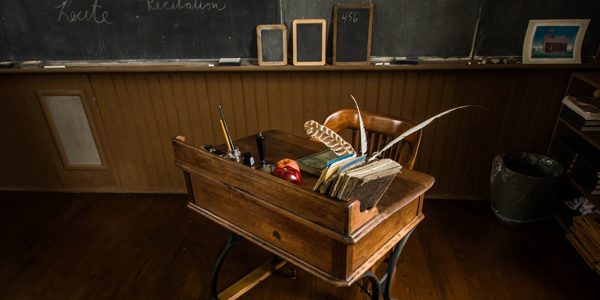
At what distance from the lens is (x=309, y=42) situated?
2.20 m

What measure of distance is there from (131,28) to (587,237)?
285 cm

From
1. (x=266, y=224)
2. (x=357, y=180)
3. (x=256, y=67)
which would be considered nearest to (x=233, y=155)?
(x=266, y=224)

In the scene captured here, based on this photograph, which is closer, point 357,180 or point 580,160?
point 357,180

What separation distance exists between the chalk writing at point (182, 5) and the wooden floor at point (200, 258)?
1.30 meters

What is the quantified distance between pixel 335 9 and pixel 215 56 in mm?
774

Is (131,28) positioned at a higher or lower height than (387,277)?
higher

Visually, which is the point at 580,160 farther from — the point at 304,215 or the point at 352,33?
the point at 304,215

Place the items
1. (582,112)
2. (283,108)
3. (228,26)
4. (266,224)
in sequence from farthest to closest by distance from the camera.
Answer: (283,108), (228,26), (582,112), (266,224)

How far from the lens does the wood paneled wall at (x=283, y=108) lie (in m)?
2.32

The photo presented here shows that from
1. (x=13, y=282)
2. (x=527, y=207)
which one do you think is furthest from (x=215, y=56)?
(x=527, y=207)

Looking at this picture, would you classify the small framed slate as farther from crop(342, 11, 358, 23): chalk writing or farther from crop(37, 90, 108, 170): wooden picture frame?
crop(37, 90, 108, 170): wooden picture frame

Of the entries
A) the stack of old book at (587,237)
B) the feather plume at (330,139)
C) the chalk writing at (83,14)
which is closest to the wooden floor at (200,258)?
the stack of old book at (587,237)

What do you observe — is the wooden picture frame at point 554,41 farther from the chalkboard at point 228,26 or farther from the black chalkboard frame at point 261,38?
the black chalkboard frame at point 261,38

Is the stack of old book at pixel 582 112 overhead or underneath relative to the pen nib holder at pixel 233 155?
underneath
